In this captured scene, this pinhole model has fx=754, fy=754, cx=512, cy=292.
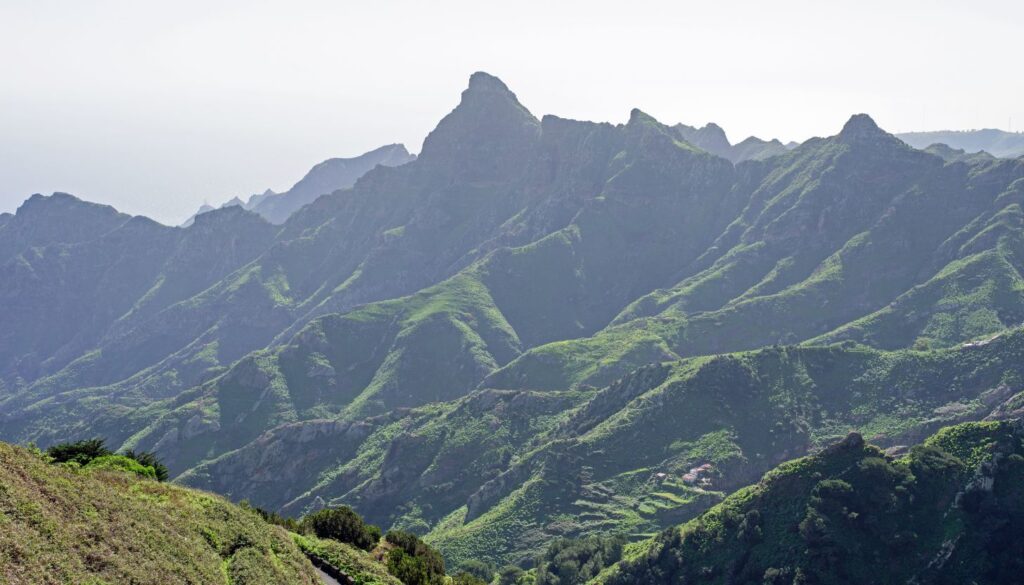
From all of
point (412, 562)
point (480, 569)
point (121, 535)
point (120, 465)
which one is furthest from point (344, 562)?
point (480, 569)

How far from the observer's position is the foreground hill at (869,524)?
Answer: 8806 centimetres

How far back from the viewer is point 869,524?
9231cm

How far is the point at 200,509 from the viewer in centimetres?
6009

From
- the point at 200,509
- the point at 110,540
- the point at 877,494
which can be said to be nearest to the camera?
the point at 110,540

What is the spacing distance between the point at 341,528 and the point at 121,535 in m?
34.2

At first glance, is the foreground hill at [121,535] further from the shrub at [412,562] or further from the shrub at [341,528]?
the shrub at [341,528]

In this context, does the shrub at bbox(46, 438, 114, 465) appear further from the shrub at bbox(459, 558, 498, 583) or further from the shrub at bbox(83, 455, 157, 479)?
the shrub at bbox(459, 558, 498, 583)

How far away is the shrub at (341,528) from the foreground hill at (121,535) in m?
15.8

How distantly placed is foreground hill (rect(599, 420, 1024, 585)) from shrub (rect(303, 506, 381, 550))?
37175mm

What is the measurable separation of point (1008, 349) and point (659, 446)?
286 feet

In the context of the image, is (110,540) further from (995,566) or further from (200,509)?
(995,566)

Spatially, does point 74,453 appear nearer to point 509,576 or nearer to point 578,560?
point 578,560

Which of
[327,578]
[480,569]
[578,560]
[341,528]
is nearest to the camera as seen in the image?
[327,578]

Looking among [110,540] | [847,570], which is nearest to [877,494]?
[847,570]
